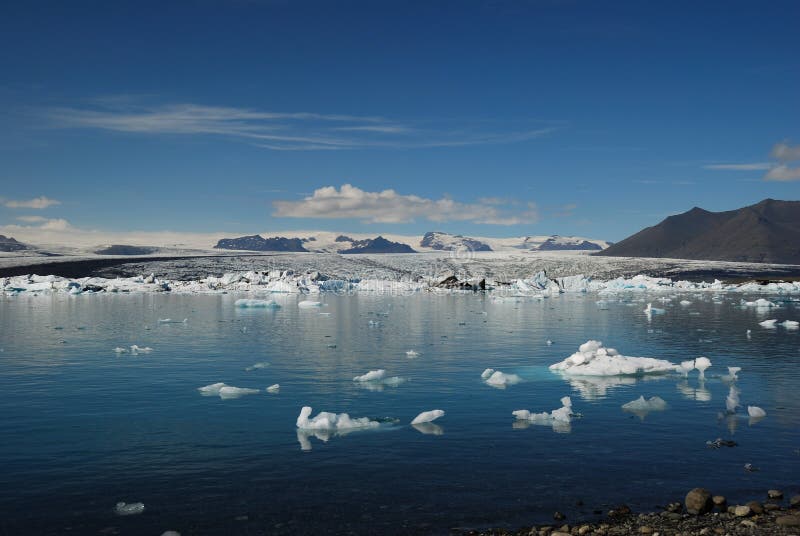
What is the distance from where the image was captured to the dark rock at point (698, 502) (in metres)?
9.03

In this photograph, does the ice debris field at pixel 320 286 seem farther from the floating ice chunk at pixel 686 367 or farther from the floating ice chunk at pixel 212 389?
the floating ice chunk at pixel 212 389

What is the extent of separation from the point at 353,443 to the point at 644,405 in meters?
7.17

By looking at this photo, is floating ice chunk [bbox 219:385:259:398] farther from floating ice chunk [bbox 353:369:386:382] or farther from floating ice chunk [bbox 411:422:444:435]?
floating ice chunk [bbox 411:422:444:435]

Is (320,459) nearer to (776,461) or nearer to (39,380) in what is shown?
(776,461)

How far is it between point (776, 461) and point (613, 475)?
3113 mm

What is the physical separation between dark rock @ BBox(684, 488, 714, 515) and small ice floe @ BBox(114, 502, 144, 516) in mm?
7597

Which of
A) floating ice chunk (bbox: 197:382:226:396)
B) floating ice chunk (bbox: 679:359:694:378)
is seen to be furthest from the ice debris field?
floating ice chunk (bbox: 197:382:226:396)

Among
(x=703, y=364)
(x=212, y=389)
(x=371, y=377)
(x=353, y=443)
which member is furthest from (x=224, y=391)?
(x=703, y=364)

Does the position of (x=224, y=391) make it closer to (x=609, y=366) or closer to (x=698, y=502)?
(x=609, y=366)

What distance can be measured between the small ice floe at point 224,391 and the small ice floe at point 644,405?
367 inches

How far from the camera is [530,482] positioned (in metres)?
10.3

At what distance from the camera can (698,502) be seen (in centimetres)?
907

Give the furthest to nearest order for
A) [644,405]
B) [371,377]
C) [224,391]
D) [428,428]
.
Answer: [371,377] → [224,391] → [644,405] → [428,428]

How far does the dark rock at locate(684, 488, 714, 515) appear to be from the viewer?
29.6 feet
